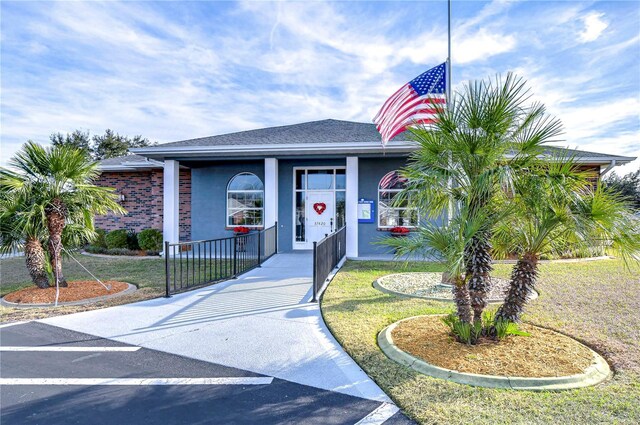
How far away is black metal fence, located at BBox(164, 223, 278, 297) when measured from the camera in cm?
679

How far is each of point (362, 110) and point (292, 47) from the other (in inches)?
255

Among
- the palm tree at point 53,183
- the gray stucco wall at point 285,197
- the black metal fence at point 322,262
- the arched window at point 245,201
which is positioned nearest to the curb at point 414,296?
the black metal fence at point 322,262

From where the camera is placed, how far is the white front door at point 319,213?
12.5 m

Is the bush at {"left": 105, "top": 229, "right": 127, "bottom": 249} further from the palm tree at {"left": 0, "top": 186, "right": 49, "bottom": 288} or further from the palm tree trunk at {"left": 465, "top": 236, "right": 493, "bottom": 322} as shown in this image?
the palm tree trunk at {"left": 465, "top": 236, "right": 493, "bottom": 322}

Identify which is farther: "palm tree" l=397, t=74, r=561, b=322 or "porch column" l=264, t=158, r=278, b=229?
"porch column" l=264, t=158, r=278, b=229

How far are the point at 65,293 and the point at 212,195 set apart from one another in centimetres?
669

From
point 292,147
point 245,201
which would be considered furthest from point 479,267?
point 245,201

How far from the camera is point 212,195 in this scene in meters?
12.9

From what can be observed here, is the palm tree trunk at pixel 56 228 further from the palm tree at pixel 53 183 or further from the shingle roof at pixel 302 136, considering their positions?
the shingle roof at pixel 302 136

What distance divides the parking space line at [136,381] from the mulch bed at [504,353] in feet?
5.49

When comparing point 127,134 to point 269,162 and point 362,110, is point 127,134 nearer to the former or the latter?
point 362,110

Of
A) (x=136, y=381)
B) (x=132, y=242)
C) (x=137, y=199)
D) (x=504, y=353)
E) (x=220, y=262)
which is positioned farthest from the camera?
(x=137, y=199)

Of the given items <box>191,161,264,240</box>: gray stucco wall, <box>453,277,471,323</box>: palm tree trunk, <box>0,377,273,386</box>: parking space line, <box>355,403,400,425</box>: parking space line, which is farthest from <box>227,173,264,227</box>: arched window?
<box>355,403,400,425</box>: parking space line

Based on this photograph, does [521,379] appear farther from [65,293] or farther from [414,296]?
[65,293]
